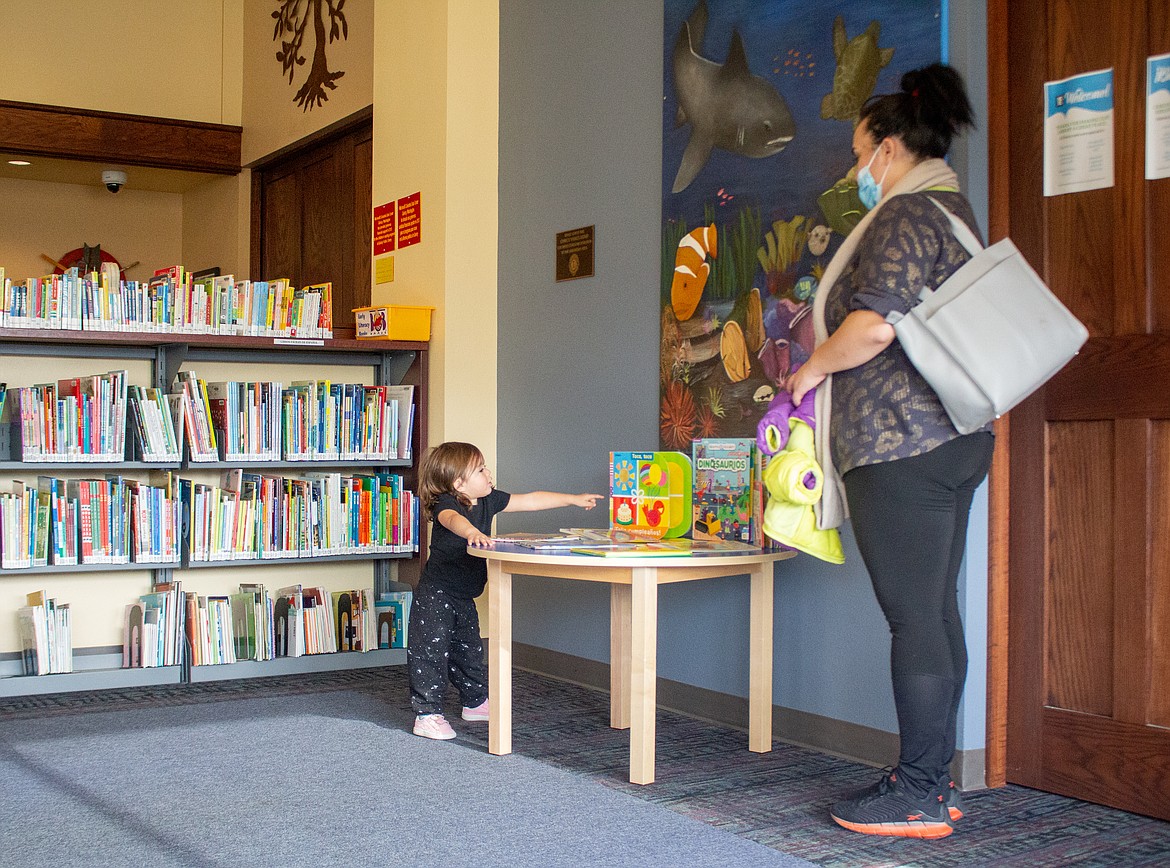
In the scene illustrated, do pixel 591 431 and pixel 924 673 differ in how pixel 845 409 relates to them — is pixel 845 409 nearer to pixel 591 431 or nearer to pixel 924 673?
pixel 924 673

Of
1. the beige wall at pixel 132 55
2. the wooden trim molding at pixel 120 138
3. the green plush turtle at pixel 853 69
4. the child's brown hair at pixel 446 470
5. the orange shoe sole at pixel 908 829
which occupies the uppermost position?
the beige wall at pixel 132 55

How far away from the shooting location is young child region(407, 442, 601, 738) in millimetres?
3705

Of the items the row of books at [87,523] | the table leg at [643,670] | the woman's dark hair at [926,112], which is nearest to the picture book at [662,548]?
the table leg at [643,670]

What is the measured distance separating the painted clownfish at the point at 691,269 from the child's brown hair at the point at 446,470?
0.84 m

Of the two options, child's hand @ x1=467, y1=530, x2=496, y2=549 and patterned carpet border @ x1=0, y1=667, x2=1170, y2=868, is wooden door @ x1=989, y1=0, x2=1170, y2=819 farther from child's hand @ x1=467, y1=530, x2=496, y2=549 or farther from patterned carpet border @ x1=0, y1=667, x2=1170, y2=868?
child's hand @ x1=467, y1=530, x2=496, y2=549

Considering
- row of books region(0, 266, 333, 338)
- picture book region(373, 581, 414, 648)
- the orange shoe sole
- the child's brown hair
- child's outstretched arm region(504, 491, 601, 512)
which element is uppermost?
row of books region(0, 266, 333, 338)

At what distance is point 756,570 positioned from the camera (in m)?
3.39

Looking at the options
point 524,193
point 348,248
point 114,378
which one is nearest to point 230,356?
point 114,378

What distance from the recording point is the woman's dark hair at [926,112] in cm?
269

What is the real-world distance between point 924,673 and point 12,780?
2.25m

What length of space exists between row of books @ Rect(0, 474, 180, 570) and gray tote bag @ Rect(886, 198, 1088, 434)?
2.91 meters

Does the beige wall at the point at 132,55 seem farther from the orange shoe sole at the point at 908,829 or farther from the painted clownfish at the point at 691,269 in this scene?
the orange shoe sole at the point at 908,829

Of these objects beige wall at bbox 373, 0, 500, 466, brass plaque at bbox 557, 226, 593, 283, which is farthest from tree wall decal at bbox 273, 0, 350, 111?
brass plaque at bbox 557, 226, 593, 283

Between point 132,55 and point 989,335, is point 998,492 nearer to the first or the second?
point 989,335
